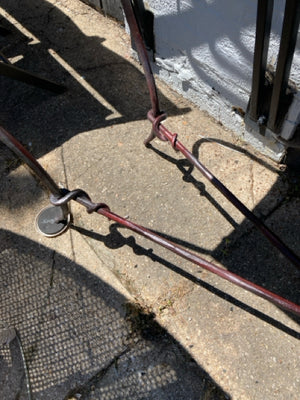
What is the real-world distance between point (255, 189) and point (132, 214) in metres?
0.79

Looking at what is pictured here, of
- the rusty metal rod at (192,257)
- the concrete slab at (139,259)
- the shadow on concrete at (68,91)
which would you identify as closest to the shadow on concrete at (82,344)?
the concrete slab at (139,259)

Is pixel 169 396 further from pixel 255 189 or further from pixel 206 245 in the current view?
pixel 255 189

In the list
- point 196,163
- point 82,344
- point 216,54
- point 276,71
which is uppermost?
point 276,71

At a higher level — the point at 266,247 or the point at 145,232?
the point at 145,232

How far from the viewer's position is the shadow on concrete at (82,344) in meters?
1.76

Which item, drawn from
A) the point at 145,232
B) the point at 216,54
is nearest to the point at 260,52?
the point at 216,54

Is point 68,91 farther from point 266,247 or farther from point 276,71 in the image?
point 266,247

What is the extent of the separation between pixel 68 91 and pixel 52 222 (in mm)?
1247

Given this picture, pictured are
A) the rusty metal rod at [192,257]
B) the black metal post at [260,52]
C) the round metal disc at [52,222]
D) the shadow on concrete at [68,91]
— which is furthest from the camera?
the shadow on concrete at [68,91]

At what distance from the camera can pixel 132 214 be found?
2291 mm

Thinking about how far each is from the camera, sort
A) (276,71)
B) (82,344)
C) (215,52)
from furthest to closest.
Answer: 1. (215,52)
2. (82,344)
3. (276,71)

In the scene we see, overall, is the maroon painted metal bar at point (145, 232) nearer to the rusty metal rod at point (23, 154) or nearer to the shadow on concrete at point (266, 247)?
the rusty metal rod at point (23, 154)

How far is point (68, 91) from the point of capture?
2.99m

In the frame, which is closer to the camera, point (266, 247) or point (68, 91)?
point (266, 247)
